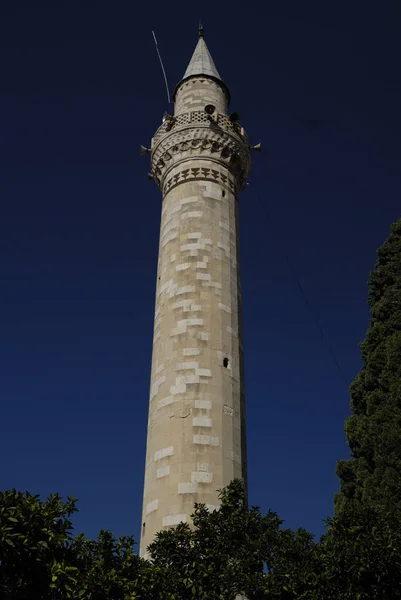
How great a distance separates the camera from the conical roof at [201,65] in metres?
19.5

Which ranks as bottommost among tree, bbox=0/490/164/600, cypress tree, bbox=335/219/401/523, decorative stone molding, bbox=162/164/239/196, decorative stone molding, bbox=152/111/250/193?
tree, bbox=0/490/164/600

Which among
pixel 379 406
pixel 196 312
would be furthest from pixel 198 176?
pixel 379 406


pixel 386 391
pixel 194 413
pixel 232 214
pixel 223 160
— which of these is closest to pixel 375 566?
pixel 194 413

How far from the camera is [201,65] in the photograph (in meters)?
19.8

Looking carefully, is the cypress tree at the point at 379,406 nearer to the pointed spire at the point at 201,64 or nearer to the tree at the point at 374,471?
the tree at the point at 374,471

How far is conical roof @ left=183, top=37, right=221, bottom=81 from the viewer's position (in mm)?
19484

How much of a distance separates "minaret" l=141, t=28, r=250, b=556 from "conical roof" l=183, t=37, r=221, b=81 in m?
0.07

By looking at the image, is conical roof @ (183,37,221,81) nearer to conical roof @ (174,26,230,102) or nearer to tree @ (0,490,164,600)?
conical roof @ (174,26,230,102)

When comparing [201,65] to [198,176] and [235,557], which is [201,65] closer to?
[198,176]

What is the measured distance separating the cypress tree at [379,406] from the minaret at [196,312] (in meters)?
2.62

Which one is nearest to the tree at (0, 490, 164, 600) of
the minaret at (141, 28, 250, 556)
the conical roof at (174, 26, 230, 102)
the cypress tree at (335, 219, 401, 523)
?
the minaret at (141, 28, 250, 556)

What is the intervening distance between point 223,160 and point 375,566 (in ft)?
39.2

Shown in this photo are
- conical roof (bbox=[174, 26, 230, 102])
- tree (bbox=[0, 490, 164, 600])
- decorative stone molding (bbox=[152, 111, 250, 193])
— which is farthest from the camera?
conical roof (bbox=[174, 26, 230, 102])

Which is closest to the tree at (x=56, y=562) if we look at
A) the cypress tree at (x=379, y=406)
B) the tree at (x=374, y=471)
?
the tree at (x=374, y=471)
